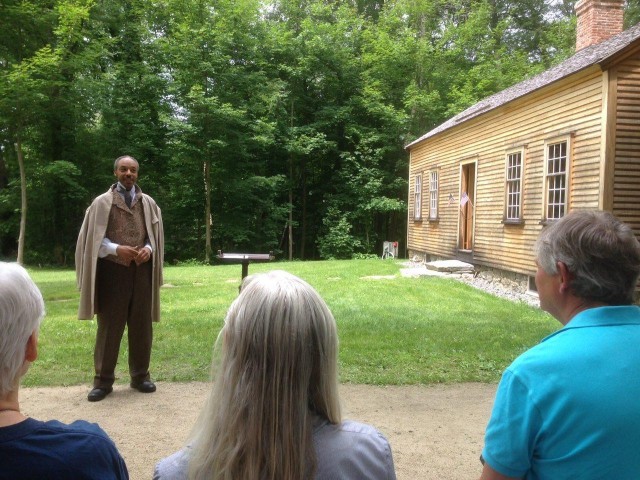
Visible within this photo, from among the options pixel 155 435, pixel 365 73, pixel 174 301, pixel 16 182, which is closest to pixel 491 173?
pixel 174 301

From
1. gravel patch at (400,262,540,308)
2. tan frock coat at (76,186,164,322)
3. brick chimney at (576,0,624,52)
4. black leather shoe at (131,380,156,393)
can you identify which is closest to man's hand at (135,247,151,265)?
Result: tan frock coat at (76,186,164,322)

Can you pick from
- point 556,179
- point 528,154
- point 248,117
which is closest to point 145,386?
point 556,179

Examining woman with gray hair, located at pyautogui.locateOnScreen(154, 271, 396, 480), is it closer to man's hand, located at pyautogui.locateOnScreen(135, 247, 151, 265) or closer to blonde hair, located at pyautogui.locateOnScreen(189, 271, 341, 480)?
blonde hair, located at pyautogui.locateOnScreen(189, 271, 341, 480)

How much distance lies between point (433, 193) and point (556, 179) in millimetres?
7540

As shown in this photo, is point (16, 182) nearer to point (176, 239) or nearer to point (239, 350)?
point (176, 239)

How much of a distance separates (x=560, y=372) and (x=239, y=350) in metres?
0.81

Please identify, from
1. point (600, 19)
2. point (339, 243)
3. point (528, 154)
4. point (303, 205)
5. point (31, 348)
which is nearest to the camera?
point (31, 348)

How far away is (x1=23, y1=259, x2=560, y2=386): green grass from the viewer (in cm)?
584

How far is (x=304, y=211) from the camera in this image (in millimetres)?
28703

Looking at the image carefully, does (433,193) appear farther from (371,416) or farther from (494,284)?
(371,416)

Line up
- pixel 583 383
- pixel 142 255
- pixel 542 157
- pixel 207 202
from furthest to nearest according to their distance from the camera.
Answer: pixel 207 202, pixel 542 157, pixel 142 255, pixel 583 383

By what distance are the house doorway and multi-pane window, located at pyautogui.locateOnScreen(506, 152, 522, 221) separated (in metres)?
2.79

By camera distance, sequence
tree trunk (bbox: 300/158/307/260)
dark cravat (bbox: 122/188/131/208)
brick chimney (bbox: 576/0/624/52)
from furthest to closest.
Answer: tree trunk (bbox: 300/158/307/260)
brick chimney (bbox: 576/0/624/52)
dark cravat (bbox: 122/188/131/208)

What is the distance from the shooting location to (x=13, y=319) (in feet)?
4.86
